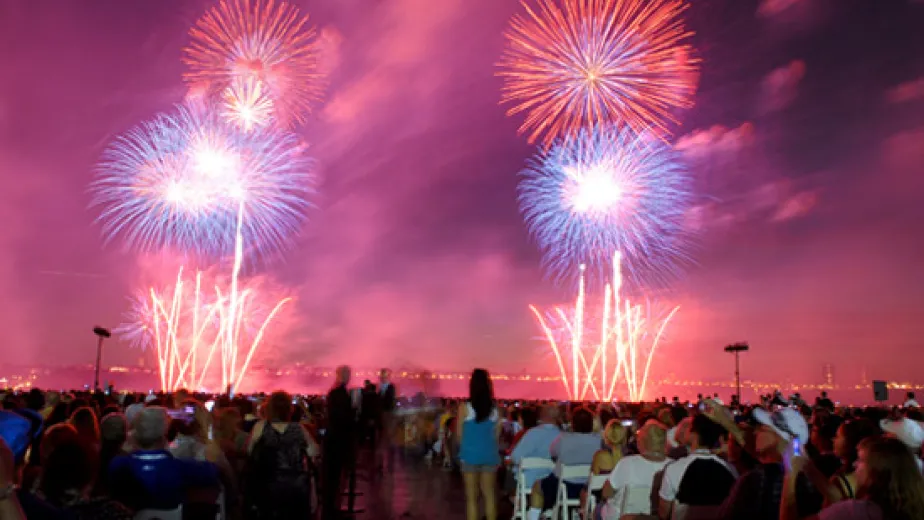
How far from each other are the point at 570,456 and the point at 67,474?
582 centimetres

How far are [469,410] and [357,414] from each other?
16.3ft

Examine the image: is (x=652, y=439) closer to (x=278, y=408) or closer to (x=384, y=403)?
(x=278, y=408)

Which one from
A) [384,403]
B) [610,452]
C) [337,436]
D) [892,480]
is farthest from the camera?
[384,403]

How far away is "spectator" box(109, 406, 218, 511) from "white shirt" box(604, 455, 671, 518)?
3682mm

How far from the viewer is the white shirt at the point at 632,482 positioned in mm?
6781

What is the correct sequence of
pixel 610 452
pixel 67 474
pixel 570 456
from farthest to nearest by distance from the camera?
pixel 570 456, pixel 610 452, pixel 67 474

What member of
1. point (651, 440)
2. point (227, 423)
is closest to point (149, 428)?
point (227, 423)

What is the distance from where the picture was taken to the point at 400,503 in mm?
12773

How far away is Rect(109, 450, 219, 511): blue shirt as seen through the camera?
539 centimetres

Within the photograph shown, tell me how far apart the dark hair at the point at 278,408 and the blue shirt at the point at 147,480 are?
158cm

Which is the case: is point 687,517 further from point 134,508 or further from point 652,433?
point 134,508

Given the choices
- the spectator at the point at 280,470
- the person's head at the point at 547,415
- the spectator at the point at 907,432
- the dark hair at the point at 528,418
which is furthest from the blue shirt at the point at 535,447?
the spectator at the point at 907,432

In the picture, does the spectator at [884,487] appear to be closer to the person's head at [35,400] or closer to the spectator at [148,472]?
the spectator at [148,472]

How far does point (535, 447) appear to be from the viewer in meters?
9.23
